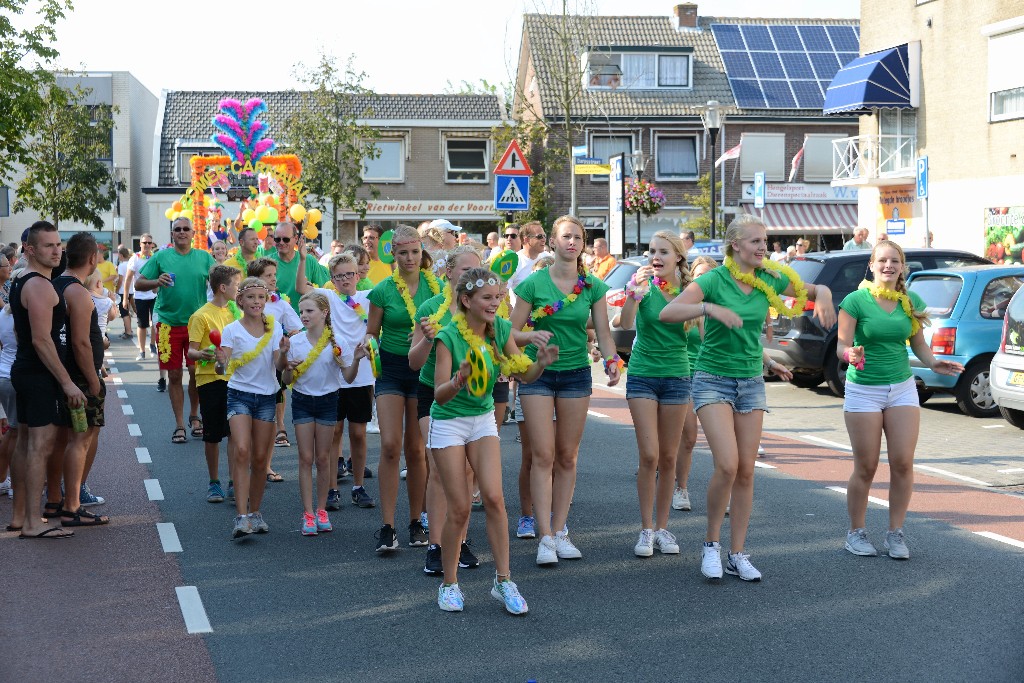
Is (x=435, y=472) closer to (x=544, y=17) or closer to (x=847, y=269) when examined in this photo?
(x=847, y=269)

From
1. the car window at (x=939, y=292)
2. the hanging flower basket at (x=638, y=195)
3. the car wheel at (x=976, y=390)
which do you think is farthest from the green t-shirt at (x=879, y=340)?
the hanging flower basket at (x=638, y=195)

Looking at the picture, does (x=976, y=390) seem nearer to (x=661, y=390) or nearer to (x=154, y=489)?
(x=661, y=390)

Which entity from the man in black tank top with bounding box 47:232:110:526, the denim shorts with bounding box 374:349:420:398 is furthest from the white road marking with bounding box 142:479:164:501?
the denim shorts with bounding box 374:349:420:398

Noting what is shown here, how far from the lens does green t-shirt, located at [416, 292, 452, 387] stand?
664 cm

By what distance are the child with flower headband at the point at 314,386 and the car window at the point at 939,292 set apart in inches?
305

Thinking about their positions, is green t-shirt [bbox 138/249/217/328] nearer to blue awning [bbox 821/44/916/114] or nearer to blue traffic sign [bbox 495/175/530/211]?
blue traffic sign [bbox 495/175/530/211]

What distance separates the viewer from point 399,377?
7.41 meters

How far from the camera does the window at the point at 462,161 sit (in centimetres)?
4903

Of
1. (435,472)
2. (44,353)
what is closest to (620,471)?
(435,472)

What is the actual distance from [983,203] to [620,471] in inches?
847

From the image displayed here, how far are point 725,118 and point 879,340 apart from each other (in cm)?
3909

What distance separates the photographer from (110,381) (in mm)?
17531

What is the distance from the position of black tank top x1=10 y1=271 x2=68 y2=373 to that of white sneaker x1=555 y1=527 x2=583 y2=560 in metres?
3.42

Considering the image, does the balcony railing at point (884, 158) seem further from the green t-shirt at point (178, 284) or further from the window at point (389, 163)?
the green t-shirt at point (178, 284)
